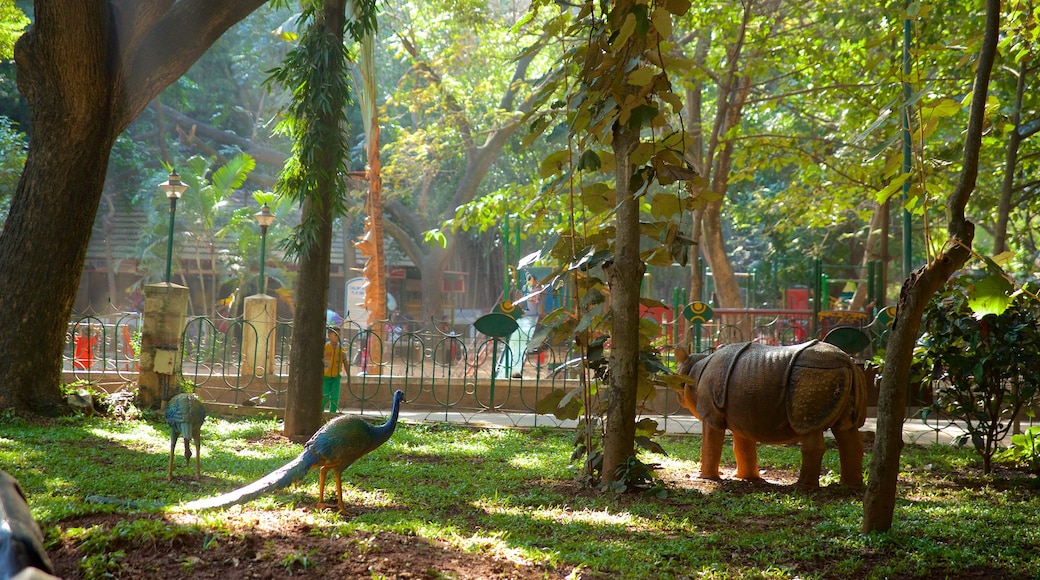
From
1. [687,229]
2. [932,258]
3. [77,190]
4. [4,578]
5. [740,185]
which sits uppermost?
[740,185]

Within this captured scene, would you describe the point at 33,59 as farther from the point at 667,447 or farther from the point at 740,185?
the point at 740,185

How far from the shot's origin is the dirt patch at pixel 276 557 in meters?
3.81

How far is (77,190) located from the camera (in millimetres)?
9125

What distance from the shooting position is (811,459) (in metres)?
6.51

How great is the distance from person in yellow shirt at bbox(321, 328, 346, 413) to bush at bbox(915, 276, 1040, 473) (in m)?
6.52

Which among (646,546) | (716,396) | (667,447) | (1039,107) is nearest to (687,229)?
(716,396)

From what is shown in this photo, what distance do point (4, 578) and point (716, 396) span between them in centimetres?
531

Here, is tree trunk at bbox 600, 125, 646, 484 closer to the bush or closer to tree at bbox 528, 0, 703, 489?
tree at bbox 528, 0, 703, 489

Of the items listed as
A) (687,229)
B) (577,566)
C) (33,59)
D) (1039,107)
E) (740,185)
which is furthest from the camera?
(740,185)

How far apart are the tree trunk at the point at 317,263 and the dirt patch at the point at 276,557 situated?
398cm

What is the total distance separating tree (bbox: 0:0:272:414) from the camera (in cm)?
884

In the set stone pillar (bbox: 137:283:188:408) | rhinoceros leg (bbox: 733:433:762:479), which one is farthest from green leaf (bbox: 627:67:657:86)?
stone pillar (bbox: 137:283:188:408)

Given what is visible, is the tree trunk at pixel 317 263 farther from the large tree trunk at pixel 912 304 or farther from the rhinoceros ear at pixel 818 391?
the large tree trunk at pixel 912 304

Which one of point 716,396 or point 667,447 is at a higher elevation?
point 716,396
